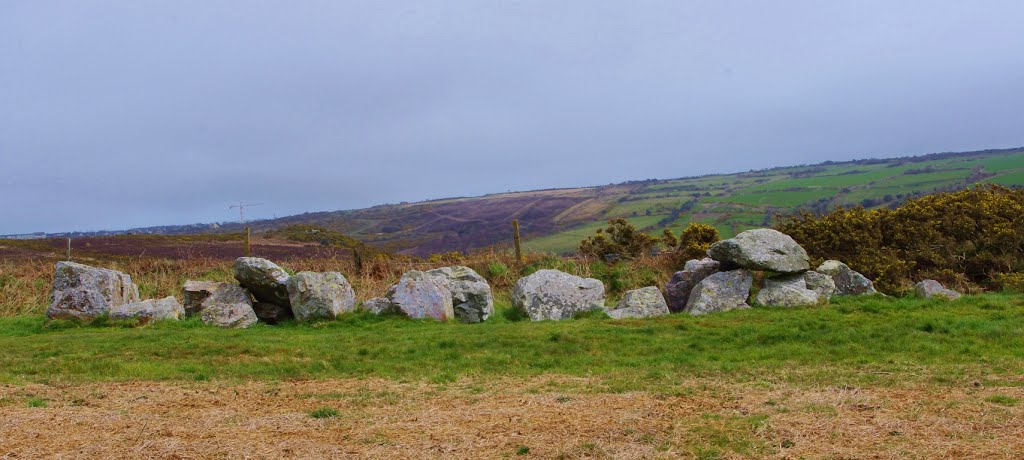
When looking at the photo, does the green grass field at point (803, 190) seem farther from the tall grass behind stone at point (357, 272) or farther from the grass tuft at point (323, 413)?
the grass tuft at point (323, 413)

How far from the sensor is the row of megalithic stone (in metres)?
16.8

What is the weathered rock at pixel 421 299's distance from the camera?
55.2ft

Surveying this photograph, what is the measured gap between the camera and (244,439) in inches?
274

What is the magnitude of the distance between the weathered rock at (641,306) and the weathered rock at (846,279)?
4.26 metres

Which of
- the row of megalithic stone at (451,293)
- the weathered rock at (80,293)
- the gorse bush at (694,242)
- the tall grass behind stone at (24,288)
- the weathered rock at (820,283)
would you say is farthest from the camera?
the gorse bush at (694,242)

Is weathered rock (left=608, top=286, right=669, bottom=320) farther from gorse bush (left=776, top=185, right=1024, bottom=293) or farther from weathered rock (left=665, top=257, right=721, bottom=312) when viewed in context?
→ gorse bush (left=776, top=185, right=1024, bottom=293)

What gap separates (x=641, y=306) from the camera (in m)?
17.0

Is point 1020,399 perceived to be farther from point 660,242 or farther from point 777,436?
point 660,242

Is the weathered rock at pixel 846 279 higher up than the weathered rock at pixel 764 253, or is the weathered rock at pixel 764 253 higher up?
the weathered rock at pixel 764 253

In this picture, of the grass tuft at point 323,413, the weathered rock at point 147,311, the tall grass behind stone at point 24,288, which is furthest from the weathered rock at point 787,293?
the tall grass behind stone at point 24,288

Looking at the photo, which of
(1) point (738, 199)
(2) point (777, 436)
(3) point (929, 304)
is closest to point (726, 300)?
(3) point (929, 304)

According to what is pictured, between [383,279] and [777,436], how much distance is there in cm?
1652

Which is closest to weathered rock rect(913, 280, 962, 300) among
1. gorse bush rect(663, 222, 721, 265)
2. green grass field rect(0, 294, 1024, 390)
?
green grass field rect(0, 294, 1024, 390)

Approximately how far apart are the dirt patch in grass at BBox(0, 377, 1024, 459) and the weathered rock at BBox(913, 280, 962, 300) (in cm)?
855
